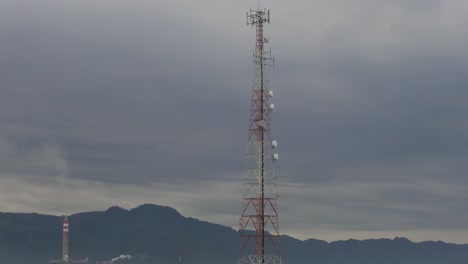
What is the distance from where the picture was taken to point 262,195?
9188cm

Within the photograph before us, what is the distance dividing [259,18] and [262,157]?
15.6 metres

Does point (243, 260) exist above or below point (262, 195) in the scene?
below

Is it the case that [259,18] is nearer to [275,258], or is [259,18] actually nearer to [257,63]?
[257,63]

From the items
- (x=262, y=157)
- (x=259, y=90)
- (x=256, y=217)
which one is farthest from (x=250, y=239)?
(x=259, y=90)

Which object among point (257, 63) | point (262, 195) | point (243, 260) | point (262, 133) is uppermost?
point (257, 63)

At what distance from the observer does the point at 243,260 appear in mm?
94312

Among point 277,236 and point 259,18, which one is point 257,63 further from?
point 277,236

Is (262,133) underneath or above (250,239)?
above

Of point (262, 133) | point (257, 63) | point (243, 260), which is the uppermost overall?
point (257, 63)

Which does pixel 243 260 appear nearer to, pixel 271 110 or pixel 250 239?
pixel 250 239

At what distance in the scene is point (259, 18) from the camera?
305 feet

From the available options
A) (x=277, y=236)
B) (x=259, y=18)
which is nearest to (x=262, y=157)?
(x=277, y=236)

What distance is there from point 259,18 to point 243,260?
90.1 feet

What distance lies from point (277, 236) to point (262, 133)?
11.8 m
